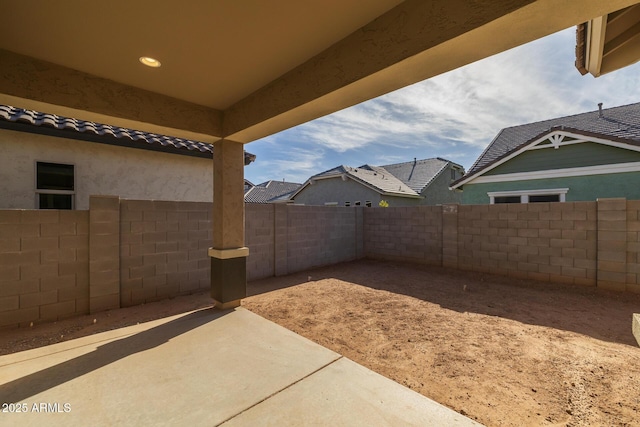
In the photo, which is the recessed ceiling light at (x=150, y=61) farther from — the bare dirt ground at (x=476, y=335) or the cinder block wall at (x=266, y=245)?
the bare dirt ground at (x=476, y=335)

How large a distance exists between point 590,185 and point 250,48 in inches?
428

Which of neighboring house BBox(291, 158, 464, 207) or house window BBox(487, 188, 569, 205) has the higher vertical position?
neighboring house BBox(291, 158, 464, 207)

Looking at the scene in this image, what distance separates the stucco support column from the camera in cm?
412

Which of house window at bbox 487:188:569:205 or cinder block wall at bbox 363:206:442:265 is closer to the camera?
cinder block wall at bbox 363:206:442:265

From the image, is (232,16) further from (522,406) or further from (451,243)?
(451,243)

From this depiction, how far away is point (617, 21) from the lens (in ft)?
7.82

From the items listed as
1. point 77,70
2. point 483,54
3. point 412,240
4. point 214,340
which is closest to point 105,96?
point 77,70

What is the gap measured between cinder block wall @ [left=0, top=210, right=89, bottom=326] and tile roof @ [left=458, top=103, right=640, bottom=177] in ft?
39.4

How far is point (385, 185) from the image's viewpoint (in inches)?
707

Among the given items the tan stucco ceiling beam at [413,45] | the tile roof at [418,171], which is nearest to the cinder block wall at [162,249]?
the tan stucco ceiling beam at [413,45]

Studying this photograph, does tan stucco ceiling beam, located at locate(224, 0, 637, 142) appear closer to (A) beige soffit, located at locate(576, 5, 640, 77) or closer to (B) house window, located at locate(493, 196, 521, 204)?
(A) beige soffit, located at locate(576, 5, 640, 77)

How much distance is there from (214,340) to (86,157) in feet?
18.3

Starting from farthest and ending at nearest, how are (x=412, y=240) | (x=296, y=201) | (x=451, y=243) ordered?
(x=296, y=201), (x=412, y=240), (x=451, y=243)

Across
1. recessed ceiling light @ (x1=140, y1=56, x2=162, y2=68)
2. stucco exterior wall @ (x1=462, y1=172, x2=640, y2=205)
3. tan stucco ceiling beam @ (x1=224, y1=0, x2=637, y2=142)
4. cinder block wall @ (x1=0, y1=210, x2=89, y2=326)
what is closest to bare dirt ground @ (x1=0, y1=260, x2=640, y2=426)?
cinder block wall @ (x1=0, y1=210, x2=89, y2=326)
